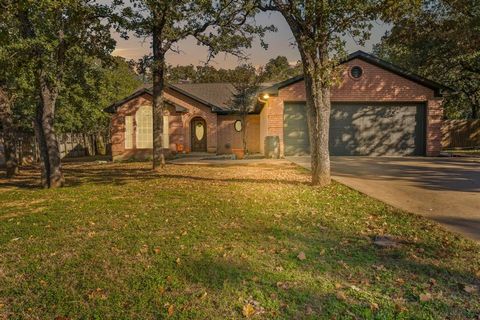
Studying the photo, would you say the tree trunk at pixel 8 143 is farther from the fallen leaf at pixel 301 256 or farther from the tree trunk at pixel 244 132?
the fallen leaf at pixel 301 256

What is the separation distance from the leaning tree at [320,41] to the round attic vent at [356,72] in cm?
1050

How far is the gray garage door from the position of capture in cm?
2017

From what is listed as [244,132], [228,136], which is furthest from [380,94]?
[228,136]

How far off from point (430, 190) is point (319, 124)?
9.98 feet

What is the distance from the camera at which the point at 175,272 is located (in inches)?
163

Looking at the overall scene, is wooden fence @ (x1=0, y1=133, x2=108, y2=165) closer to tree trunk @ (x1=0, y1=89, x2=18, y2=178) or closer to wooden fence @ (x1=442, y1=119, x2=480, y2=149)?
tree trunk @ (x1=0, y1=89, x2=18, y2=178)

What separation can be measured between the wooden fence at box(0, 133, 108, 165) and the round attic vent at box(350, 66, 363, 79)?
57.1 ft

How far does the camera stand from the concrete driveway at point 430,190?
631 cm

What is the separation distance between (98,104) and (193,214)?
90.0 feet

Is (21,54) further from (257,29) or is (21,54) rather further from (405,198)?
(405,198)

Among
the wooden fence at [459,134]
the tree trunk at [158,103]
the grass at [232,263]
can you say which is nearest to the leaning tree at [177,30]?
the tree trunk at [158,103]

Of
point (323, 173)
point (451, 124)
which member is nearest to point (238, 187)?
point (323, 173)

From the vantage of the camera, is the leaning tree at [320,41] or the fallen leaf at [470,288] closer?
the fallen leaf at [470,288]

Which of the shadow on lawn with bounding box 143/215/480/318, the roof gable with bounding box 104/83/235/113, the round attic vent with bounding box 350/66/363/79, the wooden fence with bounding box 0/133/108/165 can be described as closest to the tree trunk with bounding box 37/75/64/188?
the shadow on lawn with bounding box 143/215/480/318
